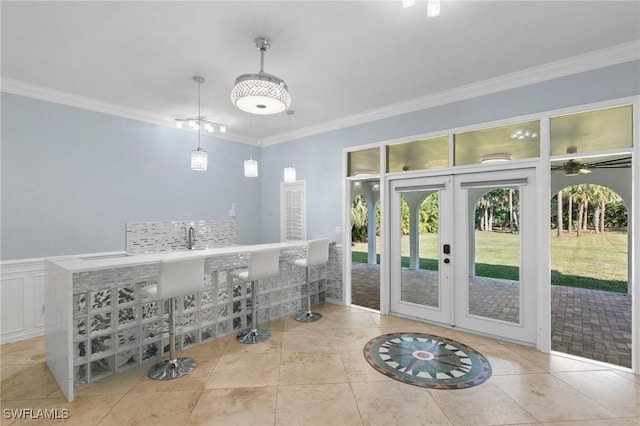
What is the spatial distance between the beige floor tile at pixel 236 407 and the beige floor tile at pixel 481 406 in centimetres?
134

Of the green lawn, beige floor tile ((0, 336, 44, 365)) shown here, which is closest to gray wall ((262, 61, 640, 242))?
the green lawn

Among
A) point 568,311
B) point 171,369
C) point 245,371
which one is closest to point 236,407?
point 245,371

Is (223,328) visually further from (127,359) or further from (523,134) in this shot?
(523,134)

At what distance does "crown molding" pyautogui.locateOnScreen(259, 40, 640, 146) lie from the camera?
9.16 ft

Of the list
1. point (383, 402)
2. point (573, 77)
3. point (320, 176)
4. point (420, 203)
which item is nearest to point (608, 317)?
point (420, 203)

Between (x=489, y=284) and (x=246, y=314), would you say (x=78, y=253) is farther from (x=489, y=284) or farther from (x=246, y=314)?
(x=489, y=284)

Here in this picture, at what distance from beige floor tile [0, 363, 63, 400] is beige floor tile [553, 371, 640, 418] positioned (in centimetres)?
437

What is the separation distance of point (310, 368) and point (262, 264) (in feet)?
4.02

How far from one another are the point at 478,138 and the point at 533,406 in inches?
111

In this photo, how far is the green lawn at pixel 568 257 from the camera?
139 inches

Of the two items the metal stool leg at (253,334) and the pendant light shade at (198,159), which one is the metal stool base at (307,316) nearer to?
the metal stool leg at (253,334)

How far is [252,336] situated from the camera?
3.52 meters

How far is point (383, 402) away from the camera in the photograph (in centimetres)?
232

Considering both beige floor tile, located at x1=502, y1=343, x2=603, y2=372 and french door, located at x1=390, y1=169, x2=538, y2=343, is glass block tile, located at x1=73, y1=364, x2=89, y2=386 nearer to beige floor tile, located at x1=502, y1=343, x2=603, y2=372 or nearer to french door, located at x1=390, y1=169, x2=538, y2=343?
french door, located at x1=390, y1=169, x2=538, y2=343
